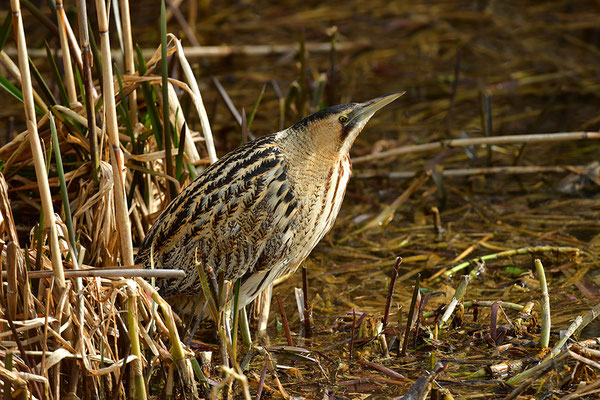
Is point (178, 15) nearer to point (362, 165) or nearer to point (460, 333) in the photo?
point (362, 165)

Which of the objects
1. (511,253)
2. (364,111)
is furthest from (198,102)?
(511,253)

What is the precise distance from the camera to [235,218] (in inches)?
107

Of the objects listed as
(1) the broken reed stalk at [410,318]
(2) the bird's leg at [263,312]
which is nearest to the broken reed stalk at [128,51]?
(2) the bird's leg at [263,312]

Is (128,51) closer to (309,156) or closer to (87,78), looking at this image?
(87,78)

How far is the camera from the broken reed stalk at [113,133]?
230 cm

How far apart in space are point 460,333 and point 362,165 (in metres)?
1.78

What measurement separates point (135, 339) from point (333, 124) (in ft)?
3.10

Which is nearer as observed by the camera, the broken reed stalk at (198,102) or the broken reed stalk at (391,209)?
the broken reed stalk at (198,102)

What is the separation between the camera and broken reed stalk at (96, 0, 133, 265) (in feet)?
7.55

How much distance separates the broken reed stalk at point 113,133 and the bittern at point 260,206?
1.03 ft

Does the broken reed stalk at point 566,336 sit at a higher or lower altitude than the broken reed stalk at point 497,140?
lower

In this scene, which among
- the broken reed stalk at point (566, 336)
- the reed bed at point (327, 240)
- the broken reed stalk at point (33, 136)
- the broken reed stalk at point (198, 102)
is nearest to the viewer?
the broken reed stalk at point (33, 136)

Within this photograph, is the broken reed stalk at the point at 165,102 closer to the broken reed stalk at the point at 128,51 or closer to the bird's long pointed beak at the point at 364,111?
the broken reed stalk at the point at 128,51

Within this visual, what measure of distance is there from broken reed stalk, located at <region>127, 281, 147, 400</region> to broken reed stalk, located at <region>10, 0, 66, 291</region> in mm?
175
